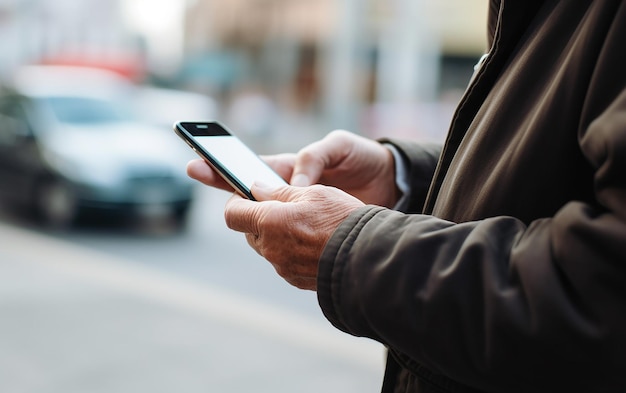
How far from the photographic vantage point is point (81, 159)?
8734 millimetres

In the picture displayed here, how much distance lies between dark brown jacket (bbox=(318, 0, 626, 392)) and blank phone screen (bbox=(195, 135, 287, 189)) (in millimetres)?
492

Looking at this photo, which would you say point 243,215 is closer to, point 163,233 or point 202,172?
point 202,172

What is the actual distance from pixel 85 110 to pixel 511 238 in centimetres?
931

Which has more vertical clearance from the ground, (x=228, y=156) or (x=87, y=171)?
(x=228, y=156)

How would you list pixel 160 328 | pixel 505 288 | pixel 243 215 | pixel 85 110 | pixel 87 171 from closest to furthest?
pixel 505 288, pixel 243 215, pixel 160 328, pixel 87 171, pixel 85 110

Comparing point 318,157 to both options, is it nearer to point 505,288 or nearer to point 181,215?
point 505,288

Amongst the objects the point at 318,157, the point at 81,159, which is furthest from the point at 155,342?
the point at 81,159

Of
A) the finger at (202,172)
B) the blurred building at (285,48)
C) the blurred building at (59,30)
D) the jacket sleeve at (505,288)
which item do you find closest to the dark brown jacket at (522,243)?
the jacket sleeve at (505,288)

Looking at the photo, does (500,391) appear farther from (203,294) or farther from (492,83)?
(203,294)

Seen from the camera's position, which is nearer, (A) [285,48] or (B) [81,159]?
(B) [81,159]

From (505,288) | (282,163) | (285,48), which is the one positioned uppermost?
(505,288)

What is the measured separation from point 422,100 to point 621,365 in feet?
67.8

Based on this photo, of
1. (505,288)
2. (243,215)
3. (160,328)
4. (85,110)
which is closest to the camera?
(505,288)

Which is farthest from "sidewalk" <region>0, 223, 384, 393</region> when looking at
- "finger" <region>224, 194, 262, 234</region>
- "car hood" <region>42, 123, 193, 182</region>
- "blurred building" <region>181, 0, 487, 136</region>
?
"blurred building" <region>181, 0, 487, 136</region>
